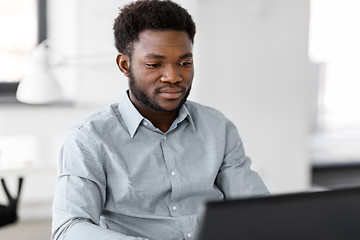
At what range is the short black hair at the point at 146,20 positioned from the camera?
141cm

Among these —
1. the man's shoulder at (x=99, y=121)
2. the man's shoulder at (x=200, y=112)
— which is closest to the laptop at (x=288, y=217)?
the man's shoulder at (x=99, y=121)

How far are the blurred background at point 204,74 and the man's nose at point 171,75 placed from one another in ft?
4.80

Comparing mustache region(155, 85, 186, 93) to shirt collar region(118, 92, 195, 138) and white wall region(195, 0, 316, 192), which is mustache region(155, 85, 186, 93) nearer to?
shirt collar region(118, 92, 195, 138)

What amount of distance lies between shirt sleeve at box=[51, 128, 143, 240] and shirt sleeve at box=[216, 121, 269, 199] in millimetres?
349

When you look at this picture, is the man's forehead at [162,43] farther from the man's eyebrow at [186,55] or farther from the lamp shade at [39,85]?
the lamp shade at [39,85]

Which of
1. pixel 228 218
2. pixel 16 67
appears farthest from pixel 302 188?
pixel 228 218

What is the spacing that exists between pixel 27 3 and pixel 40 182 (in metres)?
0.97

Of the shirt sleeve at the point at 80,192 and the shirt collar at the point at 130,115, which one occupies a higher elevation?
the shirt collar at the point at 130,115

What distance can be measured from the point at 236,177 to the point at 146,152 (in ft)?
0.86

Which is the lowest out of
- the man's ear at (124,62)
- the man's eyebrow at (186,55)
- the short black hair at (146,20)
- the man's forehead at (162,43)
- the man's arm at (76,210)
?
the man's arm at (76,210)

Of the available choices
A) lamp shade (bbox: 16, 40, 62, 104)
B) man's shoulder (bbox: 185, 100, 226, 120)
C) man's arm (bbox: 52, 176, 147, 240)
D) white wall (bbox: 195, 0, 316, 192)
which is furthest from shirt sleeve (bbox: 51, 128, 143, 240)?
white wall (bbox: 195, 0, 316, 192)

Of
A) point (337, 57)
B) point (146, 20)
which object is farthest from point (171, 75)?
point (337, 57)

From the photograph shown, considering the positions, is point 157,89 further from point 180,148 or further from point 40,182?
point 40,182

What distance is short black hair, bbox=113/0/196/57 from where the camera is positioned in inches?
55.4
